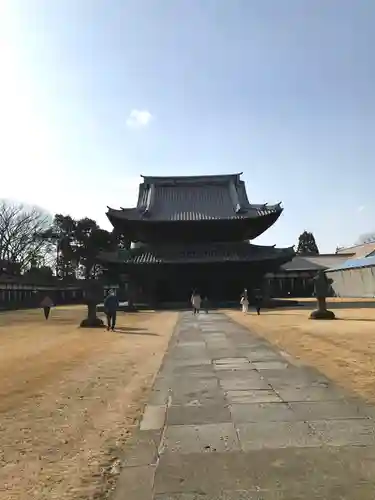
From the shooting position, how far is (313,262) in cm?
7169

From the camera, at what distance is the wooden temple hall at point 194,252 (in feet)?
139

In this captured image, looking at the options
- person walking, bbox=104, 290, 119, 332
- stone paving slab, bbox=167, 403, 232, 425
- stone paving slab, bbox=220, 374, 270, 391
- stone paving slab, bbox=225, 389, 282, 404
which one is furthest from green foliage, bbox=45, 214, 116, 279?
stone paving slab, bbox=167, 403, 232, 425

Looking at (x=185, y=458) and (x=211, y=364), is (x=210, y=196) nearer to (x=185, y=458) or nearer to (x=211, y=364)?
(x=211, y=364)

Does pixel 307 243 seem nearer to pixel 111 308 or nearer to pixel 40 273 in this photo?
pixel 40 273

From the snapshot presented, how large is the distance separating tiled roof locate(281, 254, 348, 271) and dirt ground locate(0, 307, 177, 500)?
53.8 m

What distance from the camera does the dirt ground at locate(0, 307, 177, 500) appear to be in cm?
455

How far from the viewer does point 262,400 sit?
7.41 m

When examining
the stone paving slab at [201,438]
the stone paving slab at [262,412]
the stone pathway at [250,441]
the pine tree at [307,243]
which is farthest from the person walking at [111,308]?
the pine tree at [307,243]

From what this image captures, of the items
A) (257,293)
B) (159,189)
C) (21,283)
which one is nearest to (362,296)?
(257,293)

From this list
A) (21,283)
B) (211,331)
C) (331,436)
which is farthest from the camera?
(21,283)

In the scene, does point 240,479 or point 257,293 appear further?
point 257,293

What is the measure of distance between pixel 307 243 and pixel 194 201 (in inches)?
2371

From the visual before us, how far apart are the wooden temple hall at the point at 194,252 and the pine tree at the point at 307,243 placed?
58.8 m

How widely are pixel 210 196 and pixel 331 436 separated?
46572 millimetres
